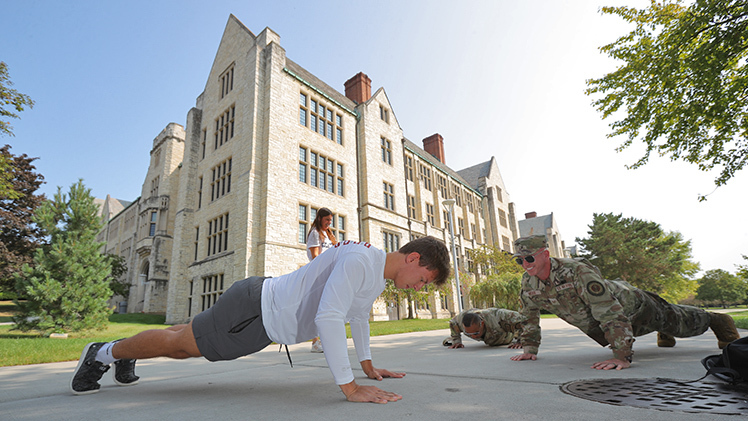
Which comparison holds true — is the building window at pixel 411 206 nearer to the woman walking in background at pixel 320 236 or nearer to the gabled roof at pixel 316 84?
the gabled roof at pixel 316 84

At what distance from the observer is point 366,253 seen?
2.24 m

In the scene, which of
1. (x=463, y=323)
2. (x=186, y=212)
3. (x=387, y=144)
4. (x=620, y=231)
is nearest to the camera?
(x=463, y=323)

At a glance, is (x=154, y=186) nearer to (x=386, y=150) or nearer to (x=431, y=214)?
(x=386, y=150)

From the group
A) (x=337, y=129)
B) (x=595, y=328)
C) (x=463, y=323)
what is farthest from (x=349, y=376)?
(x=337, y=129)

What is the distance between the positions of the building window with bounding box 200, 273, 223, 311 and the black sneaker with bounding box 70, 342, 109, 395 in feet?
46.5

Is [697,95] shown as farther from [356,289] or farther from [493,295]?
[493,295]

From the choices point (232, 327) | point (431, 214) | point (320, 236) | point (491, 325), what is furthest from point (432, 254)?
point (431, 214)

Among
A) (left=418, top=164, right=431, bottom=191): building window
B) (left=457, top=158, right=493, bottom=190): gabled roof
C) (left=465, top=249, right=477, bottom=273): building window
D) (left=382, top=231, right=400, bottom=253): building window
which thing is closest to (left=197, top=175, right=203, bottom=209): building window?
(left=382, top=231, right=400, bottom=253): building window

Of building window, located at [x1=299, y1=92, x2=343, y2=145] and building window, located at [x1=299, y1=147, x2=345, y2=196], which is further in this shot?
building window, located at [x1=299, y1=92, x2=343, y2=145]

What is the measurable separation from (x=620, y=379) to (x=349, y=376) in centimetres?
197

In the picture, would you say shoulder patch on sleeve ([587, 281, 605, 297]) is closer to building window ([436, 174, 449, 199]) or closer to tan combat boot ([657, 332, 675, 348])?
tan combat boot ([657, 332, 675, 348])

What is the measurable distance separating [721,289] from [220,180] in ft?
276

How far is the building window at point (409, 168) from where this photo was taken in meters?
27.2

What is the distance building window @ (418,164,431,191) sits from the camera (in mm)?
28438
